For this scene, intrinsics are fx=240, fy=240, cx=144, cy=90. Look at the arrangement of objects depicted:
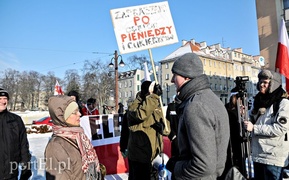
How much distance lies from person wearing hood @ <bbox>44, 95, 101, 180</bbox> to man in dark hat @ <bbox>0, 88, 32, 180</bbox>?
1.24 metres

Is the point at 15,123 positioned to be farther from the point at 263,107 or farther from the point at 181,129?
the point at 263,107

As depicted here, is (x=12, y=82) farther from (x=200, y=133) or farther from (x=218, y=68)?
(x=200, y=133)

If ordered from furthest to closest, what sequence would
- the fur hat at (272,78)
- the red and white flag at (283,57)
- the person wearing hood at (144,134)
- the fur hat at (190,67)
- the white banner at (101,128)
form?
the white banner at (101,128)
the red and white flag at (283,57)
the person wearing hood at (144,134)
the fur hat at (272,78)
the fur hat at (190,67)

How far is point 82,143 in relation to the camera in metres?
2.50

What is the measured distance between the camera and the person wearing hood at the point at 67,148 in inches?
86.7

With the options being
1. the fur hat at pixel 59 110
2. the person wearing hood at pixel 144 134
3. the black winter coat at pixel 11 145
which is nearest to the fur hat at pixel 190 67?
the fur hat at pixel 59 110

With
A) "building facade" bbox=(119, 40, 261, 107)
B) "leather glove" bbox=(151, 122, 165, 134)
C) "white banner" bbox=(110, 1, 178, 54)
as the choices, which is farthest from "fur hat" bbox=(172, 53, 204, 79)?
"building facade" bbox=(119, 40, 261, 107)

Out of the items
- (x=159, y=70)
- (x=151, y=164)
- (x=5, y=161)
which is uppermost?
(x=159, y=70)

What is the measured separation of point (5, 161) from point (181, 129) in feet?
8.28

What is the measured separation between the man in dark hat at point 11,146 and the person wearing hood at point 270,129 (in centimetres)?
303

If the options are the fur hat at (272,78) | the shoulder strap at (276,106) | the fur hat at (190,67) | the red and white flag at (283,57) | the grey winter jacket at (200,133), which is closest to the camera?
the grey winter jacket at (200,133)

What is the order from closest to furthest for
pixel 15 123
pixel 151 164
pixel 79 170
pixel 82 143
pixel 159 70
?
pixel 79 170 → pixel 82 143 → pixel 15 123 → pixel 151 164 → pixel 159 70

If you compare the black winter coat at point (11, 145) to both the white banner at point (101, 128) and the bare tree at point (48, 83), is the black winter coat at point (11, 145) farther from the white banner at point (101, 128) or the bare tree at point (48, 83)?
the bare tree at point (48, 83)

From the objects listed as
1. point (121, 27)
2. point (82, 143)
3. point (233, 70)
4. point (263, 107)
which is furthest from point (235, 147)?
point (233, 70)
